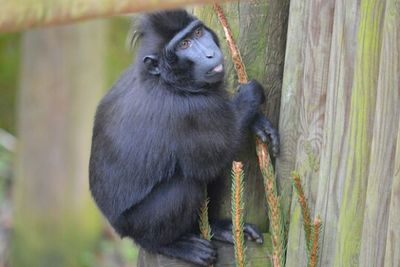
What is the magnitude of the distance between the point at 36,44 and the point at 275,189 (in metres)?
5.39

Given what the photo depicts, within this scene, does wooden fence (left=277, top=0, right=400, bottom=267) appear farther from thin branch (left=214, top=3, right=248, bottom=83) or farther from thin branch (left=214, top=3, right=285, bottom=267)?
thin branch (left=214, top=3, right=248, bottom=83)

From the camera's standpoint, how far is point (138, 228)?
168 inches

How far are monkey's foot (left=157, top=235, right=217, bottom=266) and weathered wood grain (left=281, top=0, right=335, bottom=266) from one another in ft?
1.73

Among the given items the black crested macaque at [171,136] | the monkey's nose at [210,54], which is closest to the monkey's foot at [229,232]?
the black crested macaque at [171,136]

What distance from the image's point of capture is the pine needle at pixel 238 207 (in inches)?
125

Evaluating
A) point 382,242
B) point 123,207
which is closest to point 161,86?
point 123,207

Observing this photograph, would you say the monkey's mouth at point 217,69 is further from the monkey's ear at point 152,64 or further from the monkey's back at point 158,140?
the monkey's ear at point 152,64

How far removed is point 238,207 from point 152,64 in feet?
4.03

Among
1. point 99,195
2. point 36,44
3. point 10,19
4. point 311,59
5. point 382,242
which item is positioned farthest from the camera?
point 36,44

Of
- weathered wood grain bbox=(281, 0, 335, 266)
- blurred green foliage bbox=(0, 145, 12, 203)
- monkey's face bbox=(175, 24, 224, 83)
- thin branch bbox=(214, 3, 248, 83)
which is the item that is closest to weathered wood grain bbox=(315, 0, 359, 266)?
weathered wood grain bbox=(281, 0, 335, 266)

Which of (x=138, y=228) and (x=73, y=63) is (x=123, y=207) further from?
(x=73, y=63)

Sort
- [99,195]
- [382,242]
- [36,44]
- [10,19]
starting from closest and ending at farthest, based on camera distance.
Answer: [10,19]
[382,242]
[99,195]
[36,44]

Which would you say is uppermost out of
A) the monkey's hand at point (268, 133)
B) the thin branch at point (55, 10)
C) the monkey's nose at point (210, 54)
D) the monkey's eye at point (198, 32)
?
the thin branch at point (55, 10)

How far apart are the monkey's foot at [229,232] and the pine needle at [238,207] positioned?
0.34 meters
